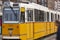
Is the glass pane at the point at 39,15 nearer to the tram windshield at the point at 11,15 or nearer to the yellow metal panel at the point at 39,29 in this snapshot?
the yellow metal panel at the point at 39,29

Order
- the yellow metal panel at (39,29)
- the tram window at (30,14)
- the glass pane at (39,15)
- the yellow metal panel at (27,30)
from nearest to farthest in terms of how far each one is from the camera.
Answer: the yellow metal panel at (27,30), the tram window at (30,14), the yellow metal panel at (39,29), the glass pane at (39,15)

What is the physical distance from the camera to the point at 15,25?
17.6 m

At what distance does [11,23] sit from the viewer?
58.1ft

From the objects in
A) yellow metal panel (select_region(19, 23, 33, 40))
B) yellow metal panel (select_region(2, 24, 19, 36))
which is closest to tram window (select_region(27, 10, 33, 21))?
yellow metal panel (select_region(19, 23, 33, 40))

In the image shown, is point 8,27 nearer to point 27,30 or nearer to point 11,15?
point 11,15

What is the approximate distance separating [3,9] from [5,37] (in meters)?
1.86

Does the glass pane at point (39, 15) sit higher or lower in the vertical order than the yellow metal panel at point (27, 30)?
higher

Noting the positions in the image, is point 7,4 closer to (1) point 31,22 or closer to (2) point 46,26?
(1) point 31,22

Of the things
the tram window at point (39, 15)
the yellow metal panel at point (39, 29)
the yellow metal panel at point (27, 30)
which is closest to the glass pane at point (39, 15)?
the tram window at point (39, 15)

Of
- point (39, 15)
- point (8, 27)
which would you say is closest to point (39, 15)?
point (39, 15)

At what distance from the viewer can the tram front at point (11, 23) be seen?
695 inches

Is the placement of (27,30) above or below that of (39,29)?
above

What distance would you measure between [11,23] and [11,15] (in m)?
0.51

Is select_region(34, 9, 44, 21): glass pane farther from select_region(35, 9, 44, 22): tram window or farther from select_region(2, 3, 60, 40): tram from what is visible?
select_region(2, 3, 60, 40): tram
